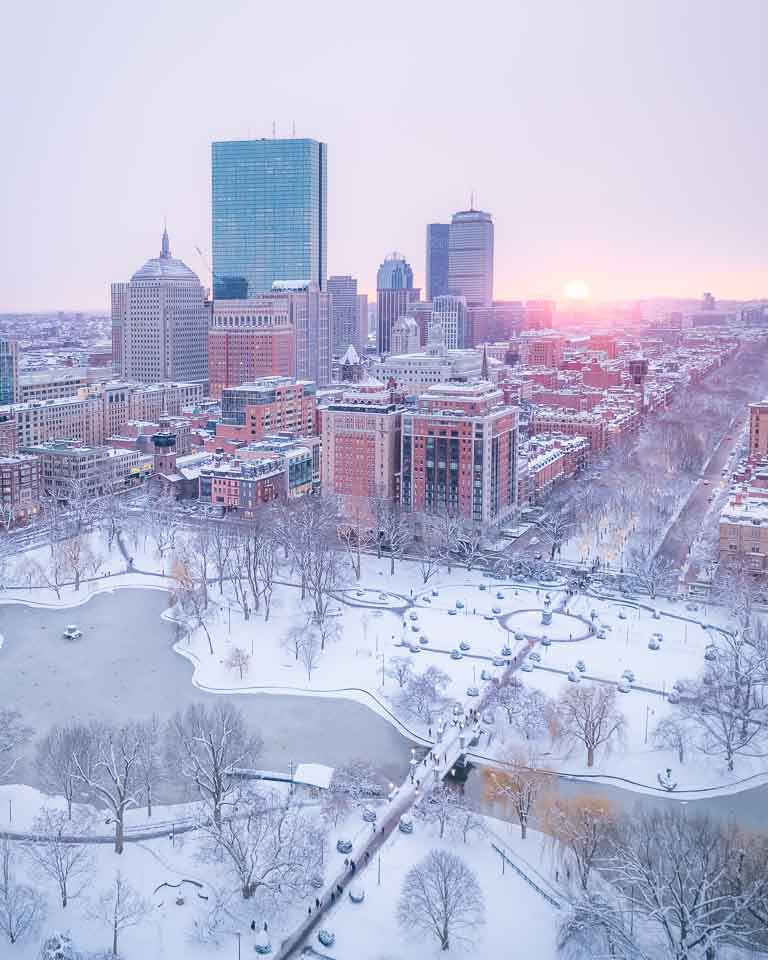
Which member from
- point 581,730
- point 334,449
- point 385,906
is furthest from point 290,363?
point 385,906

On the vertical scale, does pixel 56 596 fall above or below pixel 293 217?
below

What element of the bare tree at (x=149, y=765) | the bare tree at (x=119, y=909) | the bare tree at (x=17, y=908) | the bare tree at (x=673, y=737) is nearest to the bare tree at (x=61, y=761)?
the bare tree at (x=149, y=765)

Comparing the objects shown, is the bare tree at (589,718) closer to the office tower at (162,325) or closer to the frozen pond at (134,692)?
the frozen pond at (134,692)

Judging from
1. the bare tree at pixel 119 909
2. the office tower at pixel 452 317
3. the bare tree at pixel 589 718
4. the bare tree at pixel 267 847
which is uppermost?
the office tower at pixel 452 317

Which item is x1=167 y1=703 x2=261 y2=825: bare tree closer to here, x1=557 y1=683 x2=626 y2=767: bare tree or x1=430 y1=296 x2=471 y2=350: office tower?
x1=557 y1=683 x2=626 y2=767: bare tree

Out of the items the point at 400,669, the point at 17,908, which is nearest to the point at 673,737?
the point at 400,669

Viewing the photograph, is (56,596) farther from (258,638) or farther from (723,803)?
(723,803)

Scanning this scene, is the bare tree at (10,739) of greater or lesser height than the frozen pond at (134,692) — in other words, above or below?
above

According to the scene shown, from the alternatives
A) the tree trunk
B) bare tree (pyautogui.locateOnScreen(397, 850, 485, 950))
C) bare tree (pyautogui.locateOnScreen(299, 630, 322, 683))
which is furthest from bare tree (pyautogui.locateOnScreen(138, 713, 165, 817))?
bare tree (pyautogui.locateOnScreen(299, 630, 322, 683))
